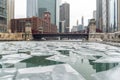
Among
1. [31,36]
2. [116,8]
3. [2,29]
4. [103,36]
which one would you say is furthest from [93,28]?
[2,29]

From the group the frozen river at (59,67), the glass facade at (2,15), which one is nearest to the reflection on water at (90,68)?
the frozen river at (59,67)

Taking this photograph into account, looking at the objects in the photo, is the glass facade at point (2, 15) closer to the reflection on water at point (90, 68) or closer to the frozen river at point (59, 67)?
the frozen river at point (59, 67)

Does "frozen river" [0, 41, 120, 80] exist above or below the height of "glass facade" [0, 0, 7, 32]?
below

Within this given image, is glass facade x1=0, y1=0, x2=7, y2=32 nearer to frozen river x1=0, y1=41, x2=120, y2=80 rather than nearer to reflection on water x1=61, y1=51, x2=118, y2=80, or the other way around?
frozen river x1=0, y1=41, x2=120, y2=80

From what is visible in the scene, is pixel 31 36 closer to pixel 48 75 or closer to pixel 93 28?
pixel 93 28

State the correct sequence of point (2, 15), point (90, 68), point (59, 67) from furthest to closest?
point (2, 15) → point (90, 68) → point (59, 67)

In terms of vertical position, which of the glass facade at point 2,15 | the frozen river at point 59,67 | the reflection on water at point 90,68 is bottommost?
the reflection on water at point 90,68

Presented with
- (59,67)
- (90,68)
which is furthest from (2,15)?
(59,67)

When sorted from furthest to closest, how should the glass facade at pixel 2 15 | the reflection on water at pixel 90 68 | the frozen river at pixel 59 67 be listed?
the glass facade at pixel 2 15 → the reflection on water at pixel 90 68 → the frozen river at pixel 59 67

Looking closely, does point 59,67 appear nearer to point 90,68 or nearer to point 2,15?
point 90,68

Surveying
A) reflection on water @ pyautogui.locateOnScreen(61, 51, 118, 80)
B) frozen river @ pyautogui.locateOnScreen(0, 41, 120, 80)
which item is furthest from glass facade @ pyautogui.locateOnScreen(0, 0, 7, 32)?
reflection on water @ pyautogui.locateOnScreen(61, 51, 118, 80)

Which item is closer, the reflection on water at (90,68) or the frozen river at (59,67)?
the frozen river at (59,67)
